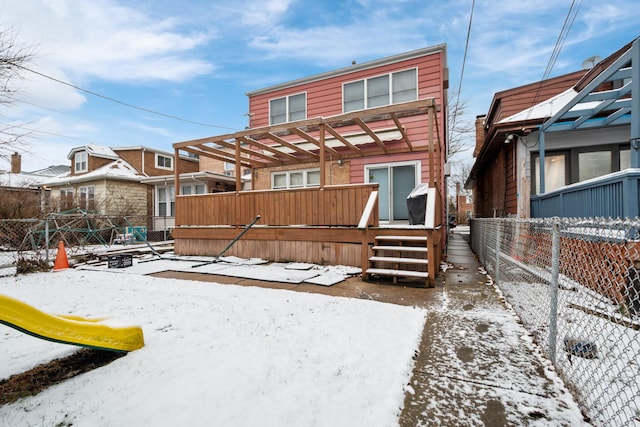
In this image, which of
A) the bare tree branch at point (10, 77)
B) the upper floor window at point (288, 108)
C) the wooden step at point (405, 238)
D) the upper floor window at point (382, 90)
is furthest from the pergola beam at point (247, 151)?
the wooden step at point (405, 238)

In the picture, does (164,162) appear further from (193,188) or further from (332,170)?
(332,170)

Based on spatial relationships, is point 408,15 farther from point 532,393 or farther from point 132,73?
point 132,73

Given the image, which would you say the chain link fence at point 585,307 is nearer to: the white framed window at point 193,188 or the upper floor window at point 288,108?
the upper floor window at point 288,108

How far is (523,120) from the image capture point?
271 inches

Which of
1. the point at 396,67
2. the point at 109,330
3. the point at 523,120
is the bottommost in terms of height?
the point at 109,330

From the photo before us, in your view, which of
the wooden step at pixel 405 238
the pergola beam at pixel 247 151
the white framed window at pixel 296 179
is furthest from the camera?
the white framed window at pixel 296 179

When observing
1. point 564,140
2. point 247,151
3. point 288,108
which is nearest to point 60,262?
point 247,151

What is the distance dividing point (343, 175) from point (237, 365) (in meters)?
7.43

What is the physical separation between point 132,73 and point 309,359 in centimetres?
1878

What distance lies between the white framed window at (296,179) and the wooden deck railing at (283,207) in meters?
2.60

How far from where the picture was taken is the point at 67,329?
2135mm

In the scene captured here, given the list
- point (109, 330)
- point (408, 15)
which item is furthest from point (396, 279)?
point (408, 15)

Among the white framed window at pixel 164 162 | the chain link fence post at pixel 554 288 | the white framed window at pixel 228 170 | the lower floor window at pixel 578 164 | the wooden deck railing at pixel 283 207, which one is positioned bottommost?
the chain link fence post at pixel 554 288

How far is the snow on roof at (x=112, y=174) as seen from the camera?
51.9 feet
